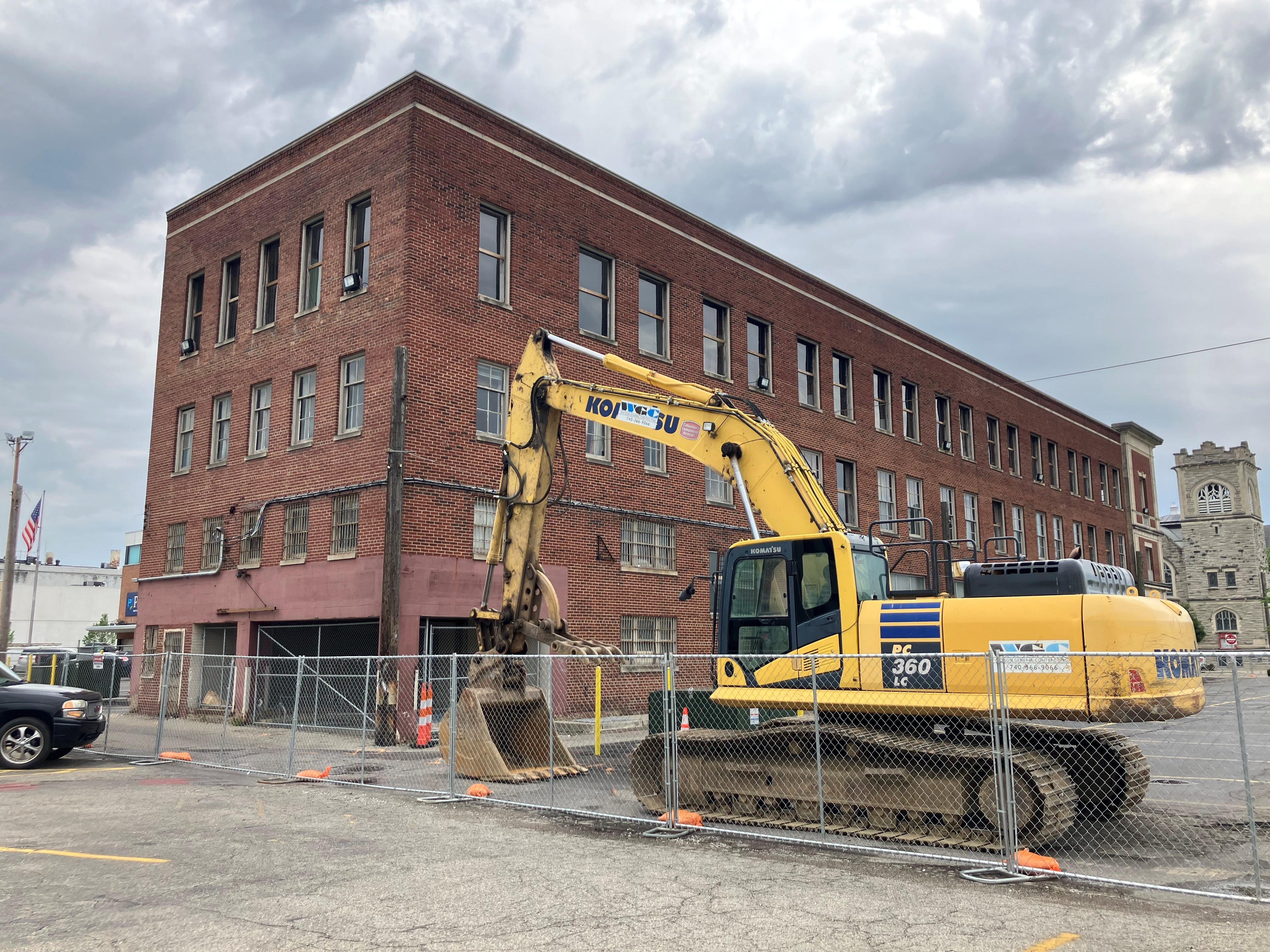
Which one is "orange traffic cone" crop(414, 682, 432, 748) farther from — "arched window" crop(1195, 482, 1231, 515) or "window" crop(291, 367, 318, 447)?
"arched window" crop(1195, 482, 1231, 515)

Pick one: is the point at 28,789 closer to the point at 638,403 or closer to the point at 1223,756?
the point at 638,403

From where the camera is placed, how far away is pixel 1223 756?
54.0 ft

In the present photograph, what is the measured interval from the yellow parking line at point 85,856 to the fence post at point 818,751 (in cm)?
553

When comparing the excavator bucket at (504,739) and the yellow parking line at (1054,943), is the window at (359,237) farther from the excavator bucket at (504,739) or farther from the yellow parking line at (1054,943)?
the yellow parking line at (1054,943)

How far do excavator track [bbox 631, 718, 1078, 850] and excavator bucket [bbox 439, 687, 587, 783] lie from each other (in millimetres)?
2107

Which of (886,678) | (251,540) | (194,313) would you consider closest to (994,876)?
(886,678)

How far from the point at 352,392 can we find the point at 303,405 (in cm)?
192

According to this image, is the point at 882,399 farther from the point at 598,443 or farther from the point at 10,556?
the point at 10,556

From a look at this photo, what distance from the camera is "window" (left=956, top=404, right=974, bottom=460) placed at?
37.5 meters

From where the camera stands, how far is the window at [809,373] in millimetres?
29953

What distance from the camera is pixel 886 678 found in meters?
9.60

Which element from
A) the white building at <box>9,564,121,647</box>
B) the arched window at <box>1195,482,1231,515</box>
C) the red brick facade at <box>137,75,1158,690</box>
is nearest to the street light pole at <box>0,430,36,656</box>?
the red brick facade at <box>137,75,1158,690</box>

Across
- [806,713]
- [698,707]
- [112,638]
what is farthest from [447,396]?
[112,638]

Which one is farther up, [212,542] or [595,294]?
[595,294]
